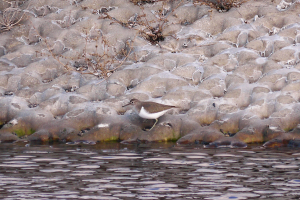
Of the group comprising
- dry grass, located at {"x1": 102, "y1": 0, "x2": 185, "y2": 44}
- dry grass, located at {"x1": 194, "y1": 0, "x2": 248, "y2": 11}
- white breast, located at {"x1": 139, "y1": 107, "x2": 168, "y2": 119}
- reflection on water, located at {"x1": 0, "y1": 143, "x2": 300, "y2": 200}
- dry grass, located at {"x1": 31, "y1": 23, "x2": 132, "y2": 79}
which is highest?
dry grass, located at {"x1": 194, "y1": 0, "x2": 248, "y2": 11}

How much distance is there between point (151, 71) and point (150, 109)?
1876 mm

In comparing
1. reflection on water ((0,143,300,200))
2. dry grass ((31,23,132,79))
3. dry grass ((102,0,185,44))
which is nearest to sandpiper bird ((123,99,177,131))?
reflection on water ((0,143,300,200))

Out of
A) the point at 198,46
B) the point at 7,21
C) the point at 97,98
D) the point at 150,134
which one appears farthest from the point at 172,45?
the point at 7,21

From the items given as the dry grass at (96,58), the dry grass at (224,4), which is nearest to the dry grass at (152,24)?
the dry grass at (96,58)

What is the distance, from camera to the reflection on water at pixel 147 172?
21.3ft

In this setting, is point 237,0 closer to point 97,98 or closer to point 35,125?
point 97,98

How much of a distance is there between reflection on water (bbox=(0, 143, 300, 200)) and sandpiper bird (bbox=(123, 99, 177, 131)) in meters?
0.87

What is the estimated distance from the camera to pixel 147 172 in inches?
303

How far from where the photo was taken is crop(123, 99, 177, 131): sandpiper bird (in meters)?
10.6

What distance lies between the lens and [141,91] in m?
11.9

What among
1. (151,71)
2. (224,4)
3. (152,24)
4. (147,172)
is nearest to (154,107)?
(151,71)

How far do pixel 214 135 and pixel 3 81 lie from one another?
5621mm

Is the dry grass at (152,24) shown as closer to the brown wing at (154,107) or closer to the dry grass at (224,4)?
the dry grass at (224,4)

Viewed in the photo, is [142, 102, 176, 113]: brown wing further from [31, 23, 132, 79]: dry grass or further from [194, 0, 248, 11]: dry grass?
[194, 0, 248, 11]: dry grass
